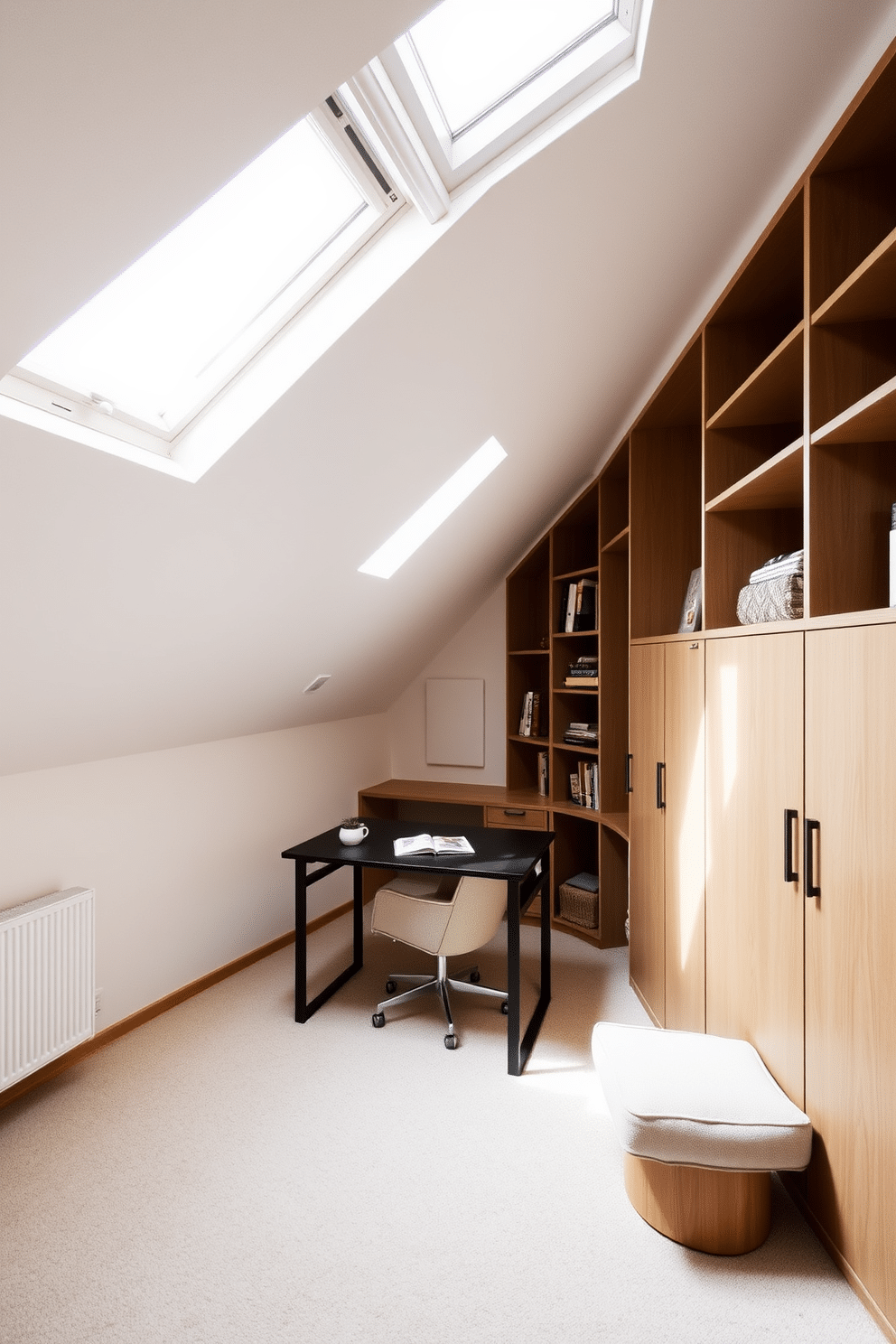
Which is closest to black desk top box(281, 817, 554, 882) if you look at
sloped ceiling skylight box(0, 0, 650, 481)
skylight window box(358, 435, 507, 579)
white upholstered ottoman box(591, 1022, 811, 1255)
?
white upholstered ottoman box(591, 1022, 811, 1255)

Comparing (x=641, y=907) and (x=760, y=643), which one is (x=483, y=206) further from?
(x=641, y=907)

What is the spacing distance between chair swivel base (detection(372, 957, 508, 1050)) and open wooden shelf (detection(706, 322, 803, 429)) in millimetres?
2501

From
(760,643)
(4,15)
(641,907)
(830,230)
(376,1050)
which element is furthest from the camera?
(641,907)

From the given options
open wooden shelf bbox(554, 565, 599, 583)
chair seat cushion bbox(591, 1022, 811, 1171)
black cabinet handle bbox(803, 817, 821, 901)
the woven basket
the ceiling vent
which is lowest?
the woven basket

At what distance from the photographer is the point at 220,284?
180 cm

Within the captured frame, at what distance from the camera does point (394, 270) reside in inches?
67.9

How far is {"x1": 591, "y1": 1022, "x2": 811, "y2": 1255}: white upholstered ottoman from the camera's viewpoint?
1804 millimetres

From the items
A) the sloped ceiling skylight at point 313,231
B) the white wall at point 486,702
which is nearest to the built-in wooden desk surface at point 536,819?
the white wall at point 486,702

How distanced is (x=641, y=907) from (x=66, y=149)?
10.6 ft

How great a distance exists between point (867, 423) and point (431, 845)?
2.24 m

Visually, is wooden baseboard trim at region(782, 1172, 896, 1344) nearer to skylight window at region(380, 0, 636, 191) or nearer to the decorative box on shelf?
the decorative box on shelf

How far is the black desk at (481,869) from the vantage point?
2.81 metres

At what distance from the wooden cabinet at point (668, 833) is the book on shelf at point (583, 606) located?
0.94 m

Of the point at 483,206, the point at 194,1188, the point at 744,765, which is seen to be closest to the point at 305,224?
the point at 483,206
